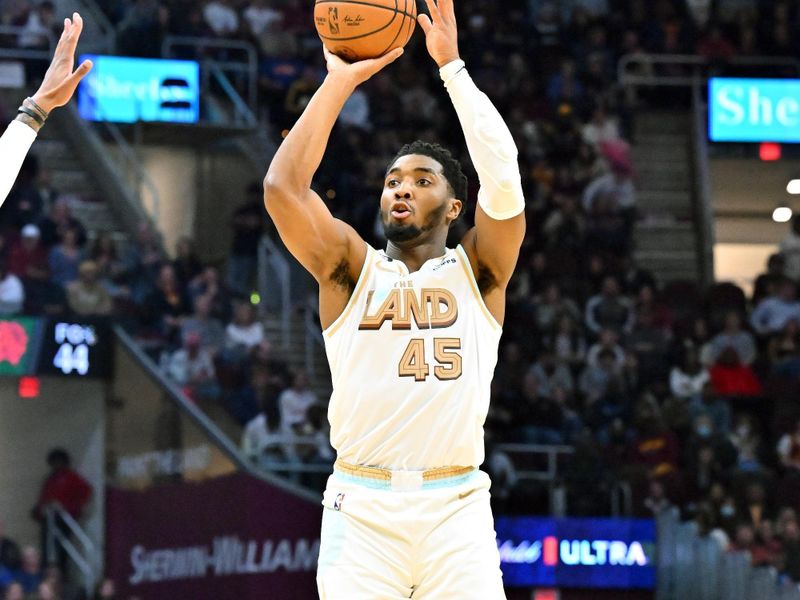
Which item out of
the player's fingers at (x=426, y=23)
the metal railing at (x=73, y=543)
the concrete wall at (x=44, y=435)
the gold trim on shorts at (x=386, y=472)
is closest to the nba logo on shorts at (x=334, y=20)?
the player's fingers at (x=426, y=23)

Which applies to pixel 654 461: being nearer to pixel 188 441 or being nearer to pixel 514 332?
pixel 514 332

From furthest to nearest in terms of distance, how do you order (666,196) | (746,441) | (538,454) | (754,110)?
(666,196) < (754,110) < (746,441) < (538,454)

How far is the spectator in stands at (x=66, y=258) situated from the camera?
14.4 m

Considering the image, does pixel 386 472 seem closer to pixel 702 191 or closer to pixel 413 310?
pixel 413 310

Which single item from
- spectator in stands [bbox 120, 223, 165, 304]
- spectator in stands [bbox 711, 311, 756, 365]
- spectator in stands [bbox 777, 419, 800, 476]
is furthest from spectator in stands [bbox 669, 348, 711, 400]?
spectator in stands [bbox 120, 223, 165, 304]

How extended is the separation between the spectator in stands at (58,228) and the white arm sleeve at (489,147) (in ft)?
32.6

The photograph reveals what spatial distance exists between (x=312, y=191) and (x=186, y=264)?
1029 centimetres

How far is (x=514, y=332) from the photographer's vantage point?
16.2m

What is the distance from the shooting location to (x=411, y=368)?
5211mm

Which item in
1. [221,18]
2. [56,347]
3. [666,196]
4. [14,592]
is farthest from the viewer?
[666,196]

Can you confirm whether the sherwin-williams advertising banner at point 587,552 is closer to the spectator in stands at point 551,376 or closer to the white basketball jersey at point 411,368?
the spectator in stands at point 551,376

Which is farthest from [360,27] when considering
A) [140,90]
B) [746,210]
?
[746,210]

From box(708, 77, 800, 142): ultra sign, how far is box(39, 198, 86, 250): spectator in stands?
8003 mm

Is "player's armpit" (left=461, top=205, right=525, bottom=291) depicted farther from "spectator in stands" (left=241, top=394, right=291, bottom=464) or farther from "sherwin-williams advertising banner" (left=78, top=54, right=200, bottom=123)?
"sherwin-williams advertising banner" (left=78, top=54, right=200, bottom=123)
